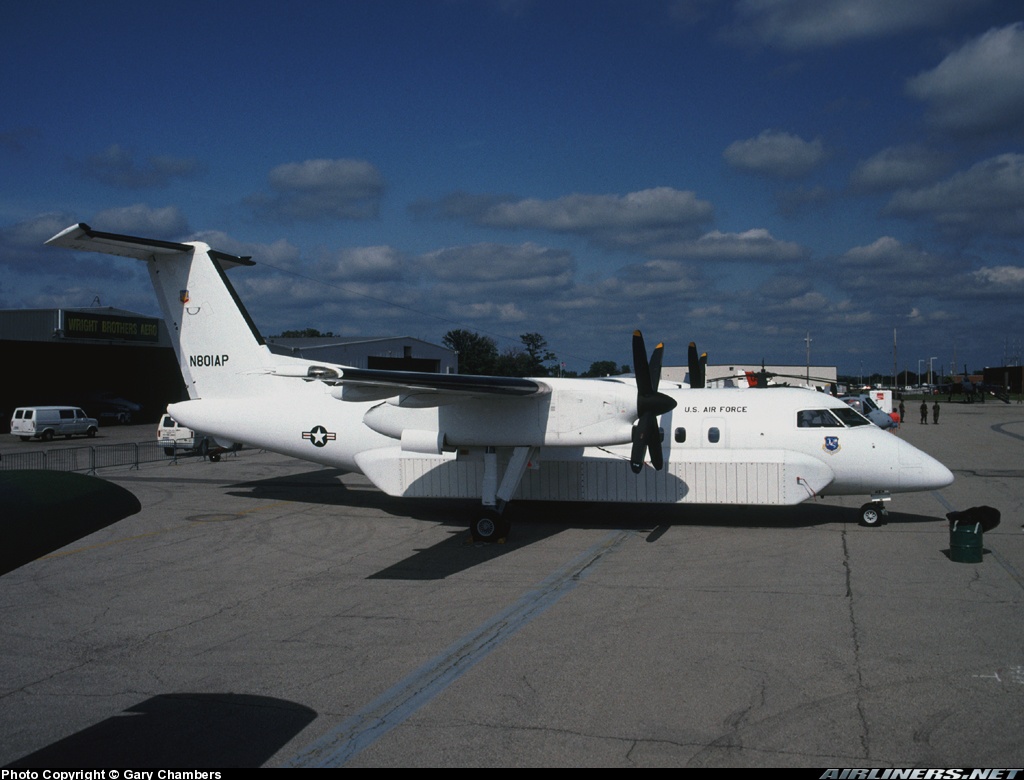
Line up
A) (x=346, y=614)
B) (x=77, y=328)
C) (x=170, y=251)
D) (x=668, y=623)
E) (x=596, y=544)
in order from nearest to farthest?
(x=668, y=623) < (x=346, y=614) < (x=596, y=544) < (x=170, y=251) < (x=77, y=328)

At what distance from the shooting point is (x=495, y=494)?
16.3 meters

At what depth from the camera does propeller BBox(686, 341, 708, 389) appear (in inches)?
823

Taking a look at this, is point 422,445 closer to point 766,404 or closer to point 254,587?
point 254,587

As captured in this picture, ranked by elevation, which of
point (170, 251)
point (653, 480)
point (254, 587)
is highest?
point (170, 251)

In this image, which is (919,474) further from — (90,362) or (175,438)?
(90,362)

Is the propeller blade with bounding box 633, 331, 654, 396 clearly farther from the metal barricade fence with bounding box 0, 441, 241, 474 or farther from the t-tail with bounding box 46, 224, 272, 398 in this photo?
A: the metal barricade fence with bounding box 0, 441, 241, 474

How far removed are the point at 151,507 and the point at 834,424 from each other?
54.4 feet

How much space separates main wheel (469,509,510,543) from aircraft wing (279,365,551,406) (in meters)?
2.38

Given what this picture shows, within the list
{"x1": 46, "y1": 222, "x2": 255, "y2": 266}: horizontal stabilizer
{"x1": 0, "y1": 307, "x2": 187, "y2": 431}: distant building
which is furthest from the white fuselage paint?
{"x1": 0, "y1": 307, "x2": 187, "y2": 431}: distant building

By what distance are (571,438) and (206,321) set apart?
10.3m

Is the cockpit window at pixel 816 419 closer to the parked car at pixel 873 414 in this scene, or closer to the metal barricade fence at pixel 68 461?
the metal barricade fence at pixel 68 461

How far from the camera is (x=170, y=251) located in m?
20.0

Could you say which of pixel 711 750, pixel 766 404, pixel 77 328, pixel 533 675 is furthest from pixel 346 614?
pixel 77 328

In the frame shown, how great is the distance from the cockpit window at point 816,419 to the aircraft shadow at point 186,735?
12.6 meters
